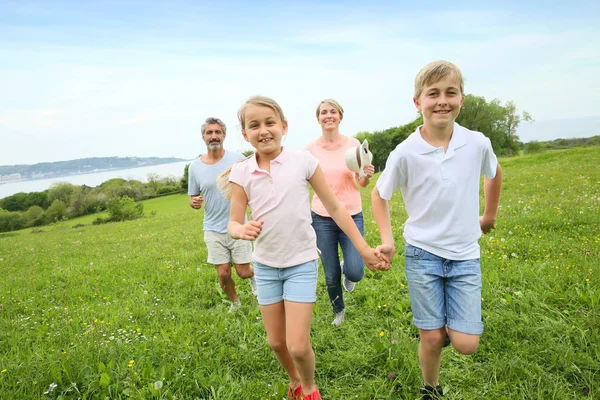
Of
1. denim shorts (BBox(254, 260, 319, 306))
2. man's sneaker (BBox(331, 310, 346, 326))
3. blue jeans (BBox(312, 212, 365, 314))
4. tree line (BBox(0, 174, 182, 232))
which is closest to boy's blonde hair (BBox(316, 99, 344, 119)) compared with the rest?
blue jeans (BBox(312, 212, 365, 314))

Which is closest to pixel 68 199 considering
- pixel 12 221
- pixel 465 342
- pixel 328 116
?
pixel 12 221

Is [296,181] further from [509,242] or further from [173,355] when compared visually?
[509,242]

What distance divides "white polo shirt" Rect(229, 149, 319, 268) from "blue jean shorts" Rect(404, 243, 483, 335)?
0.81 metres

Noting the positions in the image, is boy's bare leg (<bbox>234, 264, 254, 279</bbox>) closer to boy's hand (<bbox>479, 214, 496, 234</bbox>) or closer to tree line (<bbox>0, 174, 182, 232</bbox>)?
boy's hand (<bbox>479, 214, 496, 234</bbox>)

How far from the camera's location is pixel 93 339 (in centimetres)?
414

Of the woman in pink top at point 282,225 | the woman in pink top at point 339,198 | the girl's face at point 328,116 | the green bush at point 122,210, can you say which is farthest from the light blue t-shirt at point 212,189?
the green bush at point 122,210

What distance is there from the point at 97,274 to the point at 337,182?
6411mm

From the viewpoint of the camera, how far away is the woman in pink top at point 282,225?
2871 millimetres

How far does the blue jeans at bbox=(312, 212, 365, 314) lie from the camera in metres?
4.42

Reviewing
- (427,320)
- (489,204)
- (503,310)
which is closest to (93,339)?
(427,320)

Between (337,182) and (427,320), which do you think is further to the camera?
(337,182)

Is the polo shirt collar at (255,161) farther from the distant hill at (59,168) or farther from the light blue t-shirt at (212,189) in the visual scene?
the distant hill at (59,168)

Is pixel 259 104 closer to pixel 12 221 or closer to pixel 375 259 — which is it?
pixel 375 259

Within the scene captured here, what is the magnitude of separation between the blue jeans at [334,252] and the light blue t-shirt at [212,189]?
144 cm
